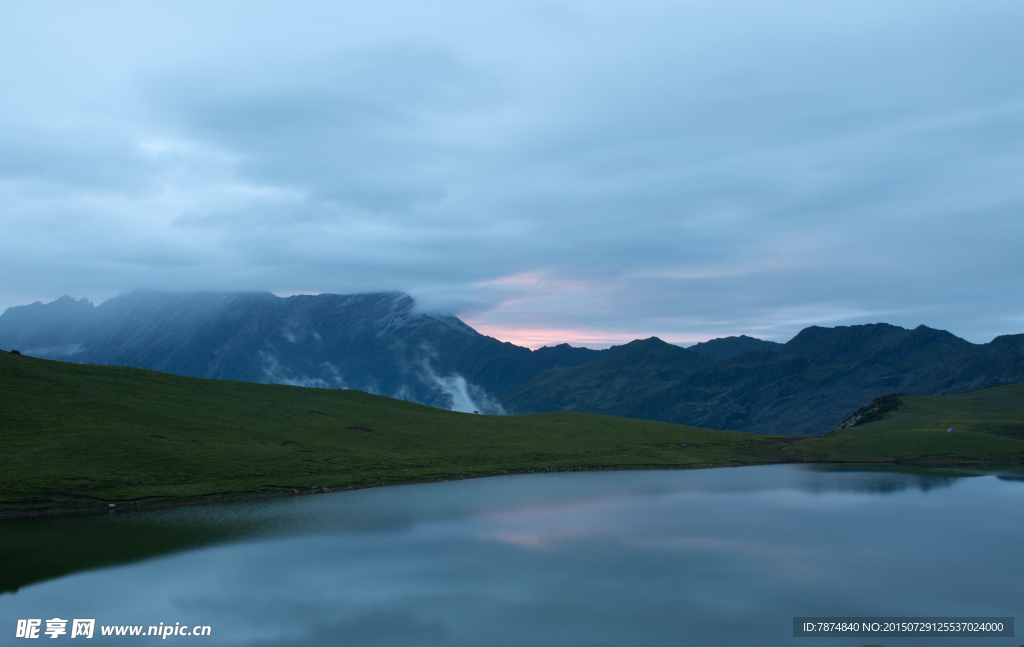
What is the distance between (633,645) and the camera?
2788 centimetres

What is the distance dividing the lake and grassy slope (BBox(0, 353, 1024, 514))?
10.9m

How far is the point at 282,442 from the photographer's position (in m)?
93.2

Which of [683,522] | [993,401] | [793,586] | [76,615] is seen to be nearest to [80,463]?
[76,615]

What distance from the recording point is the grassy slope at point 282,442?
221 ft

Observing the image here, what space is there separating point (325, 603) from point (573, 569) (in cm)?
1606

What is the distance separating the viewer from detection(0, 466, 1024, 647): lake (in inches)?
1190

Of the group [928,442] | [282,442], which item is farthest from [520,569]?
[928,442]

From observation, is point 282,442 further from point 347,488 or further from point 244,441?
point 347,488

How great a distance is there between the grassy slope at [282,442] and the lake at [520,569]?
10863 millimetres

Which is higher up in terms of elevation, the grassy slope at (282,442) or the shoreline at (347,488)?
the grassy slope at (282,442)

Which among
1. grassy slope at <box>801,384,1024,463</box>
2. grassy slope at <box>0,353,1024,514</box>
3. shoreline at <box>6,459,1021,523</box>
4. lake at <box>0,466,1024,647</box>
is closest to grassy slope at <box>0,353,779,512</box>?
grassy slope at <box>0,353,1024,514</box>

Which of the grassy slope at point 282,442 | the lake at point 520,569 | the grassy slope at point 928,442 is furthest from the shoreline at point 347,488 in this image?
the grassy slope at point 928,442

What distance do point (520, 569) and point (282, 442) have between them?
65956 mm

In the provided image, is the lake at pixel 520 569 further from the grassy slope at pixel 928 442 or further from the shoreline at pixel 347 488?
the grassy slope at pixel 928 442
